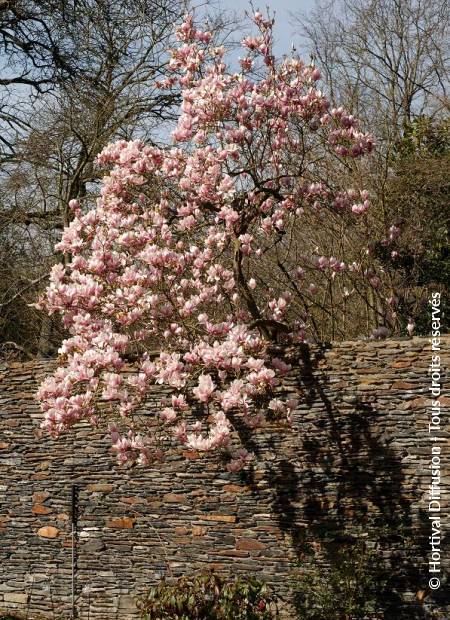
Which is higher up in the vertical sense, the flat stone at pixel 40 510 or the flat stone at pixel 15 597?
the flat stone at pixel 40 510

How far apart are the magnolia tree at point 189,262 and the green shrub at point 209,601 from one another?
0.97 metres

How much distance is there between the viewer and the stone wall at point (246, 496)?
21.9 ft

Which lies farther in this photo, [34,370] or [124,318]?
[34,370]

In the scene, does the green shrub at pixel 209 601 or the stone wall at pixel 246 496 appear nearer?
the green shrub at pixel 209 601

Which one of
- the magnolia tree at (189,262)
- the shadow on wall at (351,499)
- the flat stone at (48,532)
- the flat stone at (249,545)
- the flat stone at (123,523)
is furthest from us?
the flat stone at (48,532)

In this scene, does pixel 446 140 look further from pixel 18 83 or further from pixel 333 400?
pixel 18 83

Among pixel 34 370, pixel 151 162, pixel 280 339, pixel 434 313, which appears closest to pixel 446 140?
pixel 434 313

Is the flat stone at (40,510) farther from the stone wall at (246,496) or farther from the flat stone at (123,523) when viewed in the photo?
the flat stone at (123,523)

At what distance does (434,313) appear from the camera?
8039mm

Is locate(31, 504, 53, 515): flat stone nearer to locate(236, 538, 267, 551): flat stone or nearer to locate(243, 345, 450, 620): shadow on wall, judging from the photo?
locate(236, 538, 267, 551): flat stone

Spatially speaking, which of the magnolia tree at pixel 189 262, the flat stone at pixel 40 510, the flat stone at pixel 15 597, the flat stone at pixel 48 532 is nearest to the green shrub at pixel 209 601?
the magnolia tree at pixel 189 262

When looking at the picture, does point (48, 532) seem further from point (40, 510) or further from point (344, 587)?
point (344, 587)

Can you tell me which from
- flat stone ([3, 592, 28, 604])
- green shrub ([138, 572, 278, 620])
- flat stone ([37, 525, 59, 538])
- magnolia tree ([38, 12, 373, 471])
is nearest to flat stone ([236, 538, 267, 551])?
green shrub ([138, 572, 278, 620])

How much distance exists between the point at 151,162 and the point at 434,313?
3.32 meters
